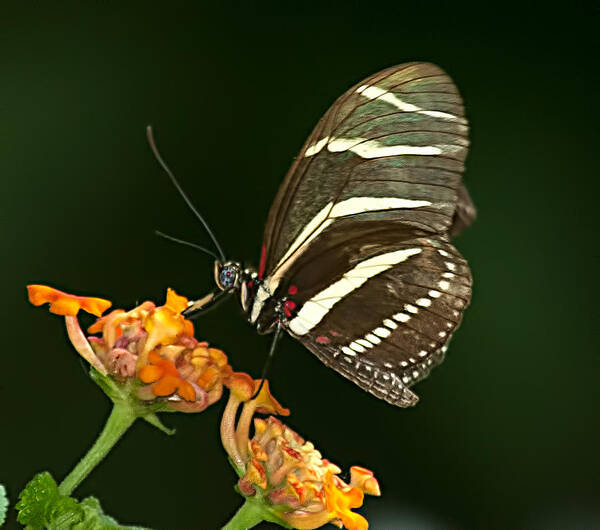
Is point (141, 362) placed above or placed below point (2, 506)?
above

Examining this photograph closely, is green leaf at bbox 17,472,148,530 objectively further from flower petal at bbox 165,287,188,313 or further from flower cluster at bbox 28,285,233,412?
flower petal at bbox 165,287,188,313

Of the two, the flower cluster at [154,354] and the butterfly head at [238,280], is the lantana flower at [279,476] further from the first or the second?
the butterfly head at [238,280]

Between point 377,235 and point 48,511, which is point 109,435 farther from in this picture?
point 377,235

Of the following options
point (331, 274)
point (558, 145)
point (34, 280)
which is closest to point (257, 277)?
point (331, 274)

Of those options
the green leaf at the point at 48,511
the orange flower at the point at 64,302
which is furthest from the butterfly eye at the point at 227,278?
the green leaf at the point at 48,511

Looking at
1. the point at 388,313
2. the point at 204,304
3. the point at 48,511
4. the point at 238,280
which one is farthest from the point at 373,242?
the point at 48,511

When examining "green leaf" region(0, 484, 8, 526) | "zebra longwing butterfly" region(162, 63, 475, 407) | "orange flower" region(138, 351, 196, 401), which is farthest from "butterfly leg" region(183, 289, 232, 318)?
"green leaf" region(0, 484, 8, 526)

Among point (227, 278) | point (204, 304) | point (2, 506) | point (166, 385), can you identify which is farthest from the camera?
point (227, 278)
